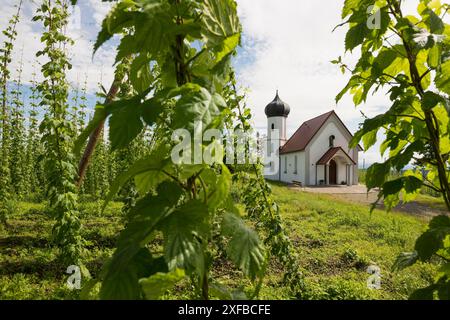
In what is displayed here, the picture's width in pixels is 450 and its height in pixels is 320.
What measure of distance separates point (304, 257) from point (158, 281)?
6045 mm

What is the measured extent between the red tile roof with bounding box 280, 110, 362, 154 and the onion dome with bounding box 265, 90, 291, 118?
Result: 11.0ft

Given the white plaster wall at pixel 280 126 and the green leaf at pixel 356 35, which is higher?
the white plaster wall at pixel 280 126

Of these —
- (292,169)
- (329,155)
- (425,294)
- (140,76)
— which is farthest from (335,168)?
(140,76)

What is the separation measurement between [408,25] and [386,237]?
8.17 metres

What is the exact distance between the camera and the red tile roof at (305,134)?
2944 centimetres

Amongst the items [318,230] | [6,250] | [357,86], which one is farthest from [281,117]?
[357,86]

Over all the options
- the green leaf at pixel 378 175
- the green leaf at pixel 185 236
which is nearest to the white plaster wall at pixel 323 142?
the green leaf at pixel 378 175

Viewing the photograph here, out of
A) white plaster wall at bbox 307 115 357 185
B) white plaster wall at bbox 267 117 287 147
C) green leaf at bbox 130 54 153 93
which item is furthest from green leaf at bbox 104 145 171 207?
white plaster wall at bbox 267 117 287 147

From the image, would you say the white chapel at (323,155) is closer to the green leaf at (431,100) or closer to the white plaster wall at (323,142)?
the white plaster wall at (323,142)

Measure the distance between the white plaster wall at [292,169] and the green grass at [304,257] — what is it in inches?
778

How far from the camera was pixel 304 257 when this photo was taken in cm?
629

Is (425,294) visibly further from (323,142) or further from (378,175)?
(323,142)

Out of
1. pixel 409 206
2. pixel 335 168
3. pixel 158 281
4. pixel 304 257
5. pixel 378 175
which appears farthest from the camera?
pixel 335 168

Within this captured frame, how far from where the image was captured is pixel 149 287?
754 millimetres
